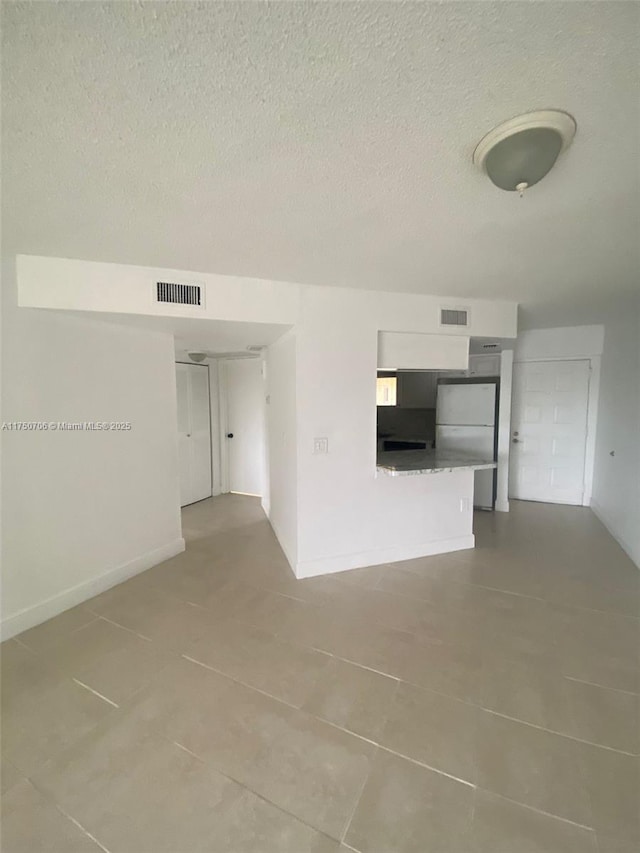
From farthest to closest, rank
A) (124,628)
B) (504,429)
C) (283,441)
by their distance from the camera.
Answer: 1. (504,429)
2. (283,441)
3. (124,628)

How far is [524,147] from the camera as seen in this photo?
114cm

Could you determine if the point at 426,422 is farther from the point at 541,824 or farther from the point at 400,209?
the point at 541,824

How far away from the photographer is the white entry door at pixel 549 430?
474 cm

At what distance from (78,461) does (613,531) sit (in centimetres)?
533

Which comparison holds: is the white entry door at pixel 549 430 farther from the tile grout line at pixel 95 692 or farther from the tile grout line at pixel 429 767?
the tile grout line at pixel 95 692

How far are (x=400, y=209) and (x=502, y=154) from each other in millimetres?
488

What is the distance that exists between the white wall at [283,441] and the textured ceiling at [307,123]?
3.89ft

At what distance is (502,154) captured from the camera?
1.18 m

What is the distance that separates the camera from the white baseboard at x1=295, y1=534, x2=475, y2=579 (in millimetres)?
2932

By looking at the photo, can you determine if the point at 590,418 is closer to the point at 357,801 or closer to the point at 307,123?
the point at 357,801

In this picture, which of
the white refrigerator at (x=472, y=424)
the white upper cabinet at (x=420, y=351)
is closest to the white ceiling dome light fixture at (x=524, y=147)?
the white upper cabinet at (x=420, y=351)

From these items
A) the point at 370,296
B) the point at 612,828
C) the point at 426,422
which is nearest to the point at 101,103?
the point at 370,296

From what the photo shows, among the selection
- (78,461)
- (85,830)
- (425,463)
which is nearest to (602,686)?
(425,463)

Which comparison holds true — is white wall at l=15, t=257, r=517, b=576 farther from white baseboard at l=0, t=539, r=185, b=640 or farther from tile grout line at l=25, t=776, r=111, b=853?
tile grout line at l=25, t=776, r=111, b=853
